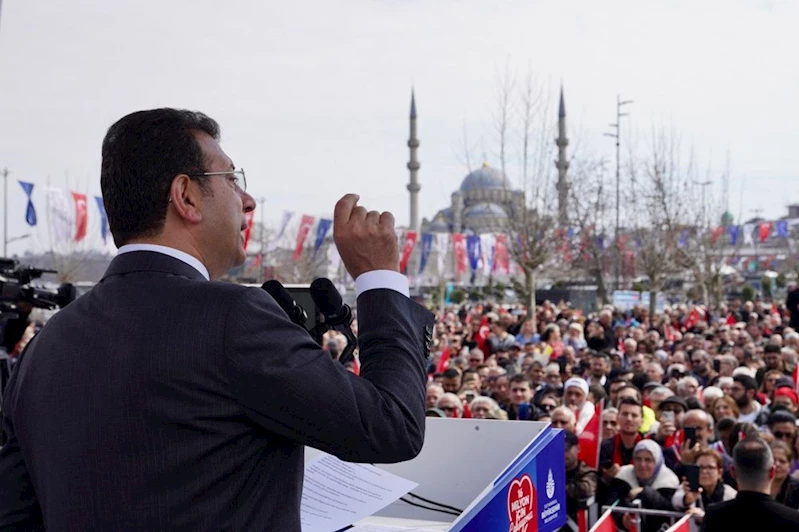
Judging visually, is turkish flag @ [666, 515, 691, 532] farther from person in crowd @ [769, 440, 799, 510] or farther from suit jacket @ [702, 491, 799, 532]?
person in crowd @ [769, 440, 799, 510]

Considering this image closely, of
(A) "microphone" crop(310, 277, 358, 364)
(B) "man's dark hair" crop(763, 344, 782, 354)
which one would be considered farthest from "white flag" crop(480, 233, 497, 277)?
(A) "microphone" crop(310, 277, 358, 364)

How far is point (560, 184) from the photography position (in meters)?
26.7

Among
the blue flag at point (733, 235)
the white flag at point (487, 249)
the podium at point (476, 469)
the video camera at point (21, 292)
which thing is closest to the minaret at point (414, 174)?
the white flag at point (487, 249)

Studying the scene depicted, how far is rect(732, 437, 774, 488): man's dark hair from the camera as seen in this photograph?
15.1 feet

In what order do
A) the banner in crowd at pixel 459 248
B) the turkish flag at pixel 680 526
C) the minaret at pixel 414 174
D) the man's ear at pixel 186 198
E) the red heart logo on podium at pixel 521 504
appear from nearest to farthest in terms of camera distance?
the man's ear at pixel 186 198, the red heart logo on podium at pixel 521 504, the turkish flag at pixel 680 526, the banner in crowd at pixel 459 248, the minaret at pixel 414 174

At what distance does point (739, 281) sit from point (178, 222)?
193ft

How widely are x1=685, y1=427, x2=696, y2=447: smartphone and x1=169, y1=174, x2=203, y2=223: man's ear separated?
19.7ft

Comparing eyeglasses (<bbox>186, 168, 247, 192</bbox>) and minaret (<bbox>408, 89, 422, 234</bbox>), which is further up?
minaret (<bbox>408, 89, 422, 234</bbox>)

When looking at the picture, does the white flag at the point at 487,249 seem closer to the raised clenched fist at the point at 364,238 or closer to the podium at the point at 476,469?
the podium at the point at 476,469

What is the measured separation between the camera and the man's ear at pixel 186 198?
5.26ft

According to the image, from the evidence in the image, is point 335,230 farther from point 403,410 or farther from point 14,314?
point 14,314

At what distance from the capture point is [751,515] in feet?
14.5

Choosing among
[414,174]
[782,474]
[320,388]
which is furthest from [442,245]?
[414,174]

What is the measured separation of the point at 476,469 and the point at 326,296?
2.11 feet
